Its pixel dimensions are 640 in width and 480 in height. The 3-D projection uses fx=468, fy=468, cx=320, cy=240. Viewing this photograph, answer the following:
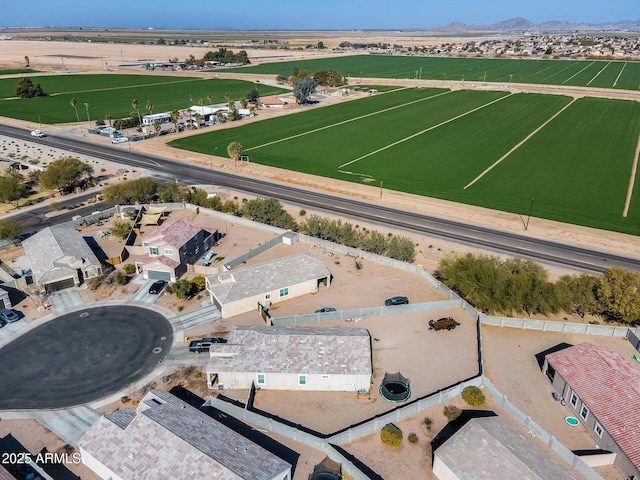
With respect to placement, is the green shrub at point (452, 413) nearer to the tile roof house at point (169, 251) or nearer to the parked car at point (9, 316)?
the tile roof house at point (169, 251)

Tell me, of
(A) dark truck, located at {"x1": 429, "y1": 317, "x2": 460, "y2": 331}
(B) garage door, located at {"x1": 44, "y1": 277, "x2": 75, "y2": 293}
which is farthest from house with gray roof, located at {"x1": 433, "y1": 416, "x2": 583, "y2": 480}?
(B) garage door, located at {"x1": 44, "y1": 277, "x2": 75, "y2": 293}

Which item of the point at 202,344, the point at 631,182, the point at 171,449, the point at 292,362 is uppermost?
the point at 171,449

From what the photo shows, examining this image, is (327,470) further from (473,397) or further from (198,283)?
(198,283)

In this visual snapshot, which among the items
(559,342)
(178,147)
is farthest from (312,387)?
(178,147)

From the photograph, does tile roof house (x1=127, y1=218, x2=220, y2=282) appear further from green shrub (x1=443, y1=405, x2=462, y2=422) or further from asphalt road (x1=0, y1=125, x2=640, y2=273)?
green shrub (x1=443, y1=405, x2=462, y2=422)

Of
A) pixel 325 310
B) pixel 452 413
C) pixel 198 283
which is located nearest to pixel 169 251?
pixel 198 283

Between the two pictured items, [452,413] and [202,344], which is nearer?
[452,413]

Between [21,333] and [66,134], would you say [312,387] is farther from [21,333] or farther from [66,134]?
[66,134]

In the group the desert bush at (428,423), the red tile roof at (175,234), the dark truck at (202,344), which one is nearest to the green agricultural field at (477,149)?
the red tile roof at (175,234)
